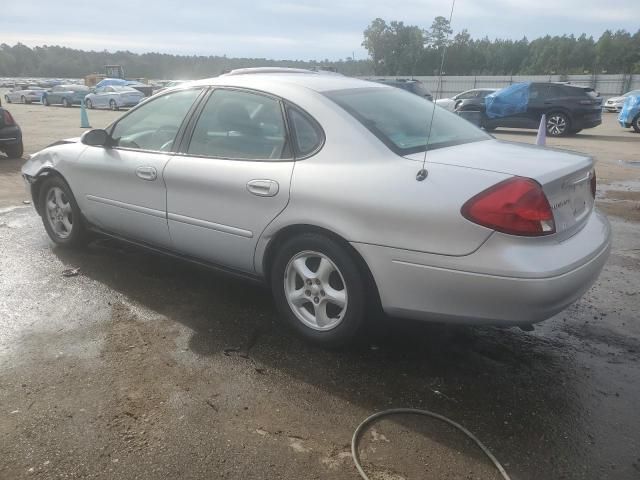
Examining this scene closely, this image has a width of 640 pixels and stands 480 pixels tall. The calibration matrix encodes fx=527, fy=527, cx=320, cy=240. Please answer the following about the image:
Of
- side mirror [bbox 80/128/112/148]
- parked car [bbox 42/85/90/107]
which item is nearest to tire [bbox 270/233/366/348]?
side mirror [bbox 80/128/112/148]

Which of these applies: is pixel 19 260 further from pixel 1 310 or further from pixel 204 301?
pixel 204 301

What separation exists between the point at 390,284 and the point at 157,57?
393 feet

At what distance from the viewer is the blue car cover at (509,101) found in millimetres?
16266

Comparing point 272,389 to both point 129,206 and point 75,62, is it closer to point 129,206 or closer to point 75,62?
point 129,206

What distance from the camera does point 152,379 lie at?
2857 millimetres

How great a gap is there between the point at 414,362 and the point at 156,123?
2600 millimetres

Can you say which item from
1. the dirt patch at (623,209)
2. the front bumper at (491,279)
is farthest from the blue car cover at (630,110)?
the front bumper at (491,279)

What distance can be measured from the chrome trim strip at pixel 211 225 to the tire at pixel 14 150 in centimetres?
865

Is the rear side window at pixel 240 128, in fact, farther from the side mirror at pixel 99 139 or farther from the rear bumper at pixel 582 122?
the rear bumper at pixel 582 122

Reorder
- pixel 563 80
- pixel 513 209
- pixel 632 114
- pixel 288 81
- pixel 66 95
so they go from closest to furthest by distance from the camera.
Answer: pixel 513 209, pixel 288 81, pixel 632 114, pixel 66 95, pixel 563 80

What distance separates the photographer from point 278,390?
109 inches

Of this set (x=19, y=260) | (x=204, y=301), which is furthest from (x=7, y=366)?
(x=19, y=260)

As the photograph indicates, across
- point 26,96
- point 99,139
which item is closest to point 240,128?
point 99,139

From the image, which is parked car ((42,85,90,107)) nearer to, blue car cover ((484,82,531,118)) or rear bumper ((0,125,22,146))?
rear bumper ((0,125,22,146))
